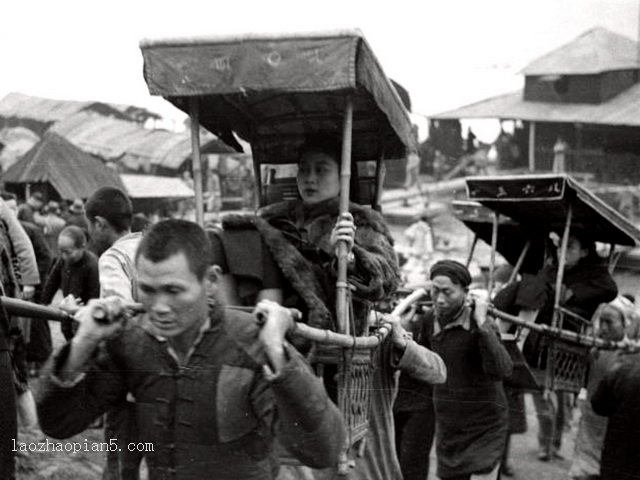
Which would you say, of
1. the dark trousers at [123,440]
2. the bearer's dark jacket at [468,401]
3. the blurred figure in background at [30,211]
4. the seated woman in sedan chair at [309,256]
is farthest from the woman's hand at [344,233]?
the blurred figure in background at [30,211]

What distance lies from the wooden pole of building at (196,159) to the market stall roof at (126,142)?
1739 centimetres

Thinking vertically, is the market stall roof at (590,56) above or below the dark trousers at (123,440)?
above

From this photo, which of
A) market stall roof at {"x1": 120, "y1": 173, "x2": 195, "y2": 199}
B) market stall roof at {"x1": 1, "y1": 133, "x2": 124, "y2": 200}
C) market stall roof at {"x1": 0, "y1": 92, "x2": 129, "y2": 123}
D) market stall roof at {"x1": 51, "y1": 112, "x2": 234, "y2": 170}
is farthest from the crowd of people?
market stall roof at {"x1": 51, "y1": 112, "x2": 234, "y2": 170}

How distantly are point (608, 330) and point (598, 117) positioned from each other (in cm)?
1698

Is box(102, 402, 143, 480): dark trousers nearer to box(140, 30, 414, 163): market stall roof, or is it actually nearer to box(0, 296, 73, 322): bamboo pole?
box(0, 296, 73, 322): bamboo pole

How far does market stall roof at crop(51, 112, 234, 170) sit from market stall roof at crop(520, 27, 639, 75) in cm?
1067

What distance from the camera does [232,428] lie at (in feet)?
7.91

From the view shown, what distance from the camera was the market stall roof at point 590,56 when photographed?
20.0 meters

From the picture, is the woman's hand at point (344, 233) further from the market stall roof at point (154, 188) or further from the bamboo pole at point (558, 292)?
the market stall roof at point (154, 188)

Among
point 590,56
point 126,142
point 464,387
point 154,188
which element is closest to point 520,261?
point 464,387

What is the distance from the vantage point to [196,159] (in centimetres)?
418

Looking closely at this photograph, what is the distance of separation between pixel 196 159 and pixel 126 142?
777 inches

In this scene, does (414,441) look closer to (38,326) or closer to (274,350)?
(38,326)

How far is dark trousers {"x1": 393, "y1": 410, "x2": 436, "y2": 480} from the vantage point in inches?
224
